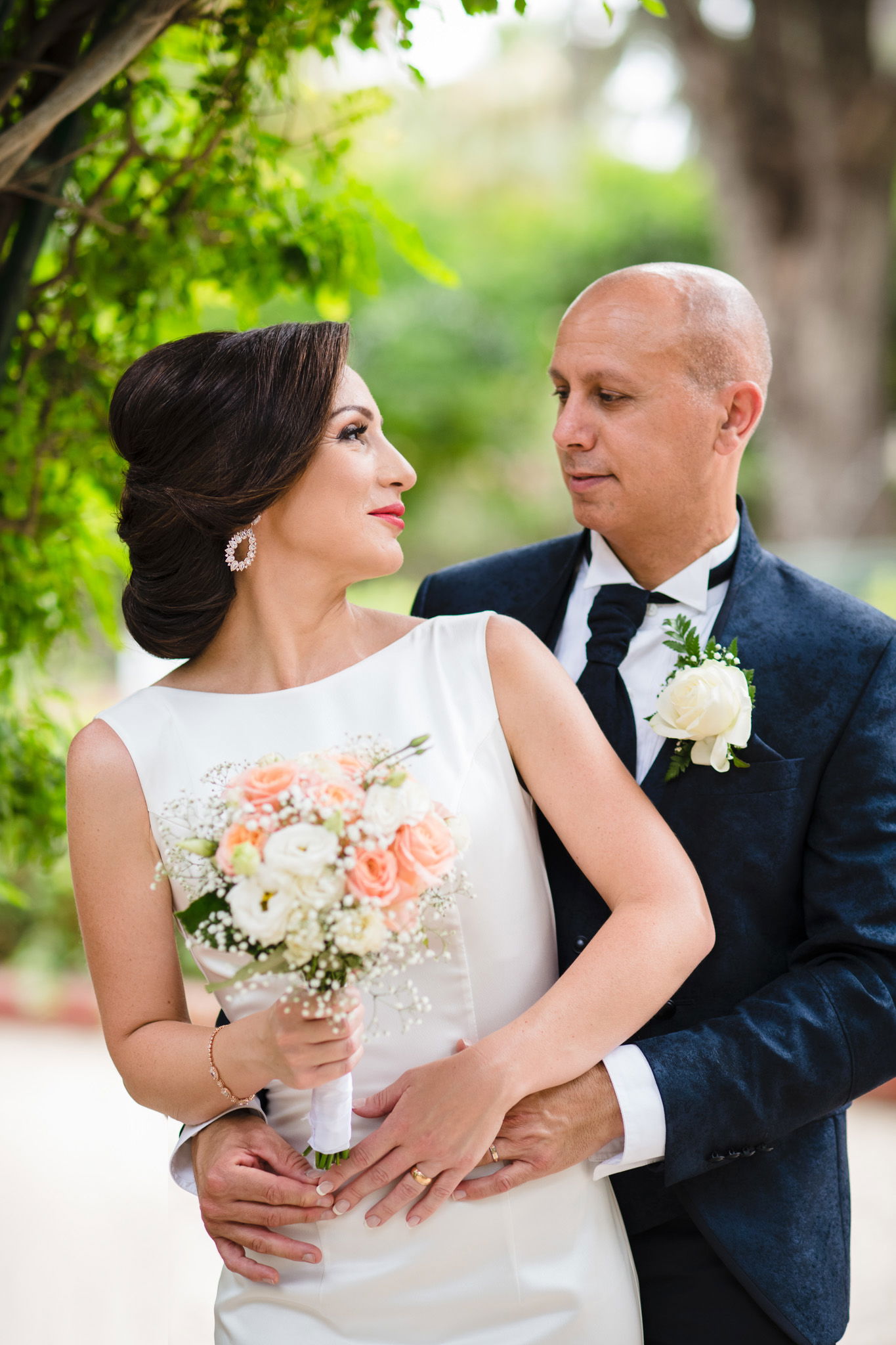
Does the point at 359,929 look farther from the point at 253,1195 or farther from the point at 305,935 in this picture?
the point at 253,1195

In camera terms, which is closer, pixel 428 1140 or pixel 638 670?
pixel 428 1140

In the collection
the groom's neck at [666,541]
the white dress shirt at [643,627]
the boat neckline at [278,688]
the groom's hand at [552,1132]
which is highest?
the groom's neck at [666,541]

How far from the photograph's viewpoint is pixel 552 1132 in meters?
2.09

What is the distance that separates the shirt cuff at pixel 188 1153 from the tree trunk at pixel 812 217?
343 inches

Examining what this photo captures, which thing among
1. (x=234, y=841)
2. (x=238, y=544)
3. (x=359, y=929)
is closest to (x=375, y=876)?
(x=359, y=929)

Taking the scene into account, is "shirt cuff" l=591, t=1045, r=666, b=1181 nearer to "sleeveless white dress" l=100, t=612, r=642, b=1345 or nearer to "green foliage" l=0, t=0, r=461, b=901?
"sleeveless white dress" l=100, t=612, r=642, b=1345

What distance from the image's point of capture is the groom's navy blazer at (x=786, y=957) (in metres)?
2.21

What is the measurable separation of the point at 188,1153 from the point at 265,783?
0.98m

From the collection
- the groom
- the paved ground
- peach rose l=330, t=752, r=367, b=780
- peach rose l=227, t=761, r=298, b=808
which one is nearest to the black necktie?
the groom

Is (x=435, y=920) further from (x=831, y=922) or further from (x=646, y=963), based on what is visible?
(x=831, y=922)

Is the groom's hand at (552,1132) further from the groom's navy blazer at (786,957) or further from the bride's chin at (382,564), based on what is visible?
the bride's chin at (382,564)

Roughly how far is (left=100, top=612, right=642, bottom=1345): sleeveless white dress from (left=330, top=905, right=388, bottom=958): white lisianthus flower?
587mm

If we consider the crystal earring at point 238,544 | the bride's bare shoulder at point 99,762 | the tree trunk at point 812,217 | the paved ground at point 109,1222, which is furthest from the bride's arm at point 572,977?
the tree trunk at point 812,217

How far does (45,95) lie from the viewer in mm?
2652
